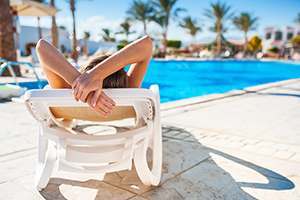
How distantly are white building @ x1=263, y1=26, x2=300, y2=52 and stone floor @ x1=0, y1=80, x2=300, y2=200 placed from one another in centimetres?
5510

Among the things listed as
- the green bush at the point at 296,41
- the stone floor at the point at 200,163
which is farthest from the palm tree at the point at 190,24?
the stone floor at the point at 200,163

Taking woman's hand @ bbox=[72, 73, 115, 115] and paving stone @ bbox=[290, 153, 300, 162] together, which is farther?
paving stone @ bbox=[290, 153, 300, 162]

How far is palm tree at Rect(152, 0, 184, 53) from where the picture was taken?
37.8 m

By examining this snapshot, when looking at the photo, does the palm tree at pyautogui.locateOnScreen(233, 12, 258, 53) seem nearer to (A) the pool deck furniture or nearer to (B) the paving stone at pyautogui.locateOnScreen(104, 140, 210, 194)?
(B) the paving stone at pyautogui.locateOnScreen(104, 140, 210, 194)

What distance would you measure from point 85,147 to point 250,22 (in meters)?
46.8

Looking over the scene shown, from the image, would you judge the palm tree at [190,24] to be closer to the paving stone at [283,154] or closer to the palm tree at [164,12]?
the palm tree at [164,12]

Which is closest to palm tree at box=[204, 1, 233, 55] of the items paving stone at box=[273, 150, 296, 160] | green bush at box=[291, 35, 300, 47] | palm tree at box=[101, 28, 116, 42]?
green bush at box=[291, 35, 300, 47]

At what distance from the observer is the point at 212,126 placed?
12.4 feet

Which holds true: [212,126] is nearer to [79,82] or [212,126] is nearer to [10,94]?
[79,82]

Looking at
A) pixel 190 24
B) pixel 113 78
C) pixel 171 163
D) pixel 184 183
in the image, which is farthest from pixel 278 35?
pixel 113 78

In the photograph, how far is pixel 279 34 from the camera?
59469 mm

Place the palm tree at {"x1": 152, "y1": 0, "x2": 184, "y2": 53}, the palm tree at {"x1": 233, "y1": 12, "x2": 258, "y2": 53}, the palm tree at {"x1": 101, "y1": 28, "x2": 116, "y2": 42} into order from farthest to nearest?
the palm tree at {"x1": 101, "y1": 28, "x2": 116, "y2": 42} → the palm tree at {"x1": 233, "y1": 12, "x2": 258, "y2": 53} → the palm tree at {"x1": 152, "y1": 0, "x2": 184, "y2": 53}

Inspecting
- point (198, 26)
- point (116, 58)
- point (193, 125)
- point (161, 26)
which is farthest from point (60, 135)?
point (198, 26)

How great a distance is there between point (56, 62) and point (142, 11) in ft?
136
